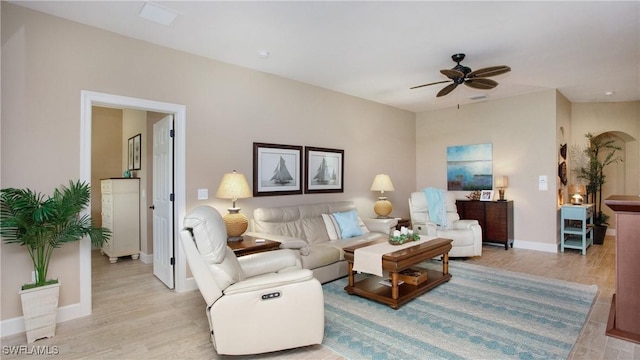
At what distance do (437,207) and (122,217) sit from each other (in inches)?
200

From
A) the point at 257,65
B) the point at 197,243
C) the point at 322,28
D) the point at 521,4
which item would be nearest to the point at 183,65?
the point at 257,65

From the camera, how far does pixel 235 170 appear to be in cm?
421

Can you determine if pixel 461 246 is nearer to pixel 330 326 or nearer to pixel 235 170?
pixel 330 326

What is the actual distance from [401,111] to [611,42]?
369cm

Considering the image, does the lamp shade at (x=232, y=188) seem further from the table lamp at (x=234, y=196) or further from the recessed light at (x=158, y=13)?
the recessed light at (x=158, y=13)

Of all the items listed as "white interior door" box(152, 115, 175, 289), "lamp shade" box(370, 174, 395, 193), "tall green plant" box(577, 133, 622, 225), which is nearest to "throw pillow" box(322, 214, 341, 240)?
"lamp shade" box(370, 174, 395, 193)

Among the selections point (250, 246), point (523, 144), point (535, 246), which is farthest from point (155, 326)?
point (523, 144)

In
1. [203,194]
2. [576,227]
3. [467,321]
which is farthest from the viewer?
[576,227]

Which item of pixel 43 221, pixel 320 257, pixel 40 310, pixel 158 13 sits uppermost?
pixel 158 13

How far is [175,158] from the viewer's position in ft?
12.5

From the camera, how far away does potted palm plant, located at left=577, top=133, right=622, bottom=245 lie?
6.27m

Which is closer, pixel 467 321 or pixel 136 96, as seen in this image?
pixel 467 321

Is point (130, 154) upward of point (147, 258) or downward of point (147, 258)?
upward

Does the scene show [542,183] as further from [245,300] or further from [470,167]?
[245,300]
